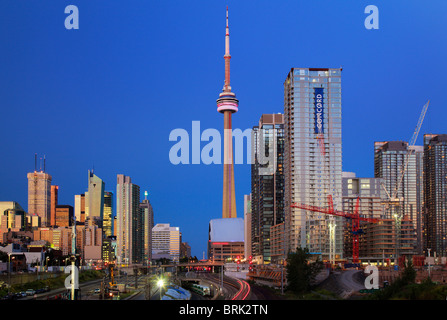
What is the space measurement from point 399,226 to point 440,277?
73.1 metres

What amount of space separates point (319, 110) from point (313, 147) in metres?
10.2

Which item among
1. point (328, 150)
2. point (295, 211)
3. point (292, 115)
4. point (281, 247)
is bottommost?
point (281, 247)

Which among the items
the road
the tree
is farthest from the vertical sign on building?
A: the tree

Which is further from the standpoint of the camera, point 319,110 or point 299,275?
point 319,110

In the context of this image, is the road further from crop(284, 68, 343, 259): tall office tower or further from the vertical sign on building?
the vertical sign on building

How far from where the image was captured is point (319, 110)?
152 m

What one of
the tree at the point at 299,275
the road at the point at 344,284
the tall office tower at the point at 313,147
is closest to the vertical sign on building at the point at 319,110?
the tall office tower at the point at 313,147

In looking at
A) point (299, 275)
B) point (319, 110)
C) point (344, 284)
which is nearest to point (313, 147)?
point (319, 110)

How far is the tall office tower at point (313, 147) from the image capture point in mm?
149500

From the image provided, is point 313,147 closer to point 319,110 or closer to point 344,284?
point 319,110

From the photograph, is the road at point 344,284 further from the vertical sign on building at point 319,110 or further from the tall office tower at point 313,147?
the vertical sign on building at point 319,110
